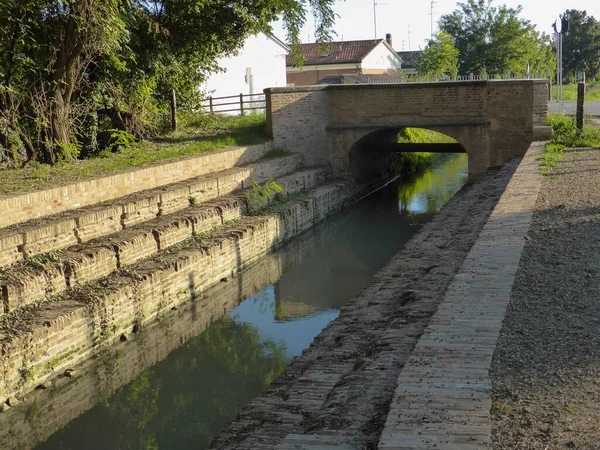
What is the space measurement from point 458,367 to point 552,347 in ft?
2.46

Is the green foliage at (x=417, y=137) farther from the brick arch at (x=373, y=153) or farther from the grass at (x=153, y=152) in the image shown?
the grass at (x=153, y=152)

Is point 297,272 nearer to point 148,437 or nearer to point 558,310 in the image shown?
point 148,437

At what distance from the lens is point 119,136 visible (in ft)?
61.6

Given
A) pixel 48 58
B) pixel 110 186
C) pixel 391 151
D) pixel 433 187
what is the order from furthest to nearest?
pixel 433 187 < pixel 391 151 < pixel 48 58 < pixel 110 186

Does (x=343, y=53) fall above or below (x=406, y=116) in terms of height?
above

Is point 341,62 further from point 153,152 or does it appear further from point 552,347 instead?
point 552,347

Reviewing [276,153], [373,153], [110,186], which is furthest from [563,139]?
[110,186]

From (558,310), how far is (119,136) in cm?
1451

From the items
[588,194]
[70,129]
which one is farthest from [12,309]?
[70,129]

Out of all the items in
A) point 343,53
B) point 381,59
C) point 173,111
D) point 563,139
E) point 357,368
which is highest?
point 343,53

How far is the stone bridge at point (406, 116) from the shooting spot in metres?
19.5

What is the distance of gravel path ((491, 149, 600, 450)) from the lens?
4.10m

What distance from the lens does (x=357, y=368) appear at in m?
6.56

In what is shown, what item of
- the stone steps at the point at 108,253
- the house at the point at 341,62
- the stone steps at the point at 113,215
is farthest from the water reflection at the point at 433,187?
the house at the point at 341,62
